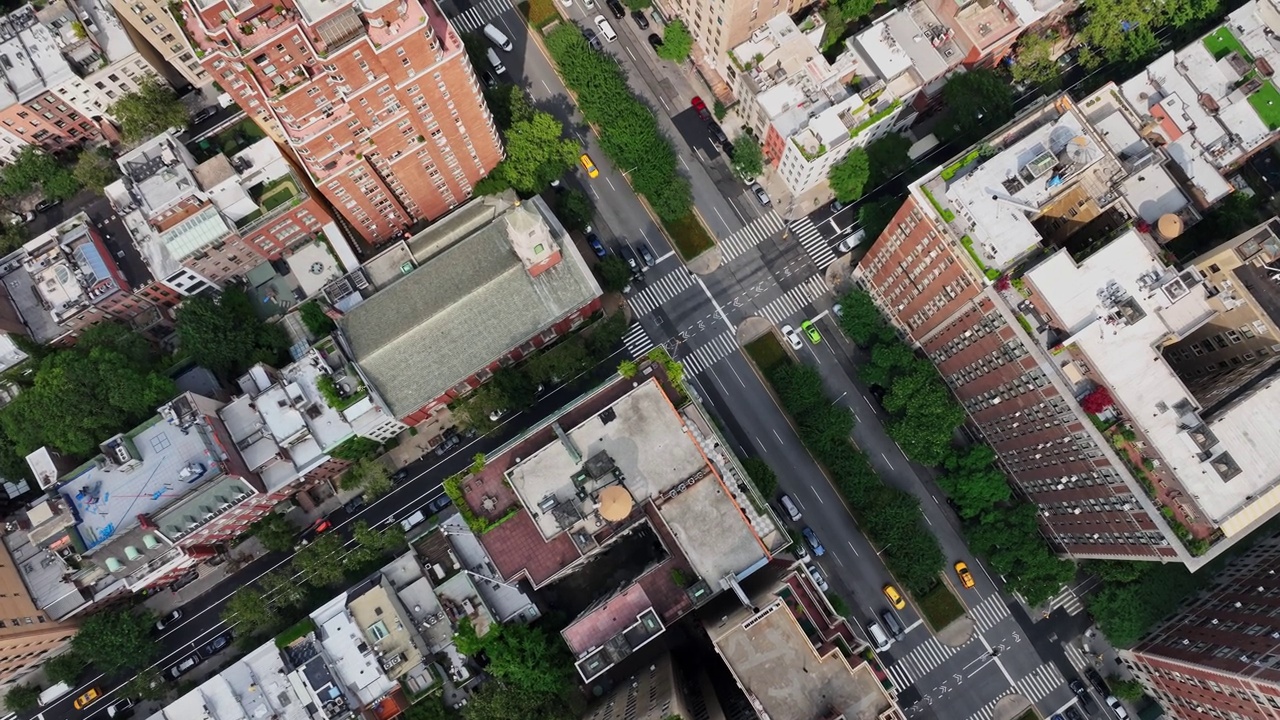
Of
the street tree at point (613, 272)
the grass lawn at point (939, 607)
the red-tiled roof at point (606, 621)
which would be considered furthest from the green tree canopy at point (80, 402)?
the grass lawn at point (939, 607)

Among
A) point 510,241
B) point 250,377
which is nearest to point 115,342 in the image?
point 250,377

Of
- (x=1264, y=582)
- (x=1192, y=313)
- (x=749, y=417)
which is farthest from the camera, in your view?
(x=749, y=417)

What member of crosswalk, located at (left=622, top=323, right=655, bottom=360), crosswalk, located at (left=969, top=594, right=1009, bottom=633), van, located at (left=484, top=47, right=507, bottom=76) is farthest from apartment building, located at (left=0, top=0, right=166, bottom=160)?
crosswalk, located at (left=969, top=594, right=1009, bottom=633)

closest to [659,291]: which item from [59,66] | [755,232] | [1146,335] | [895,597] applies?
[755,232]

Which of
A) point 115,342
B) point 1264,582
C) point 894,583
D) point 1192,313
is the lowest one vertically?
point 1264,582

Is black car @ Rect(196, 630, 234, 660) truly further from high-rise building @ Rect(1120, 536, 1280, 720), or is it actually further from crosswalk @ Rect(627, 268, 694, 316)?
high-rise building @ Rect(1120, 536, 1280, 720)

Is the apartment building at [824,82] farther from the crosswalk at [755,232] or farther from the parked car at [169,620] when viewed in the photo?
the parked car at [169,620]

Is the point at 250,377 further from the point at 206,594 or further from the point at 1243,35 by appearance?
the point at 1243,35
